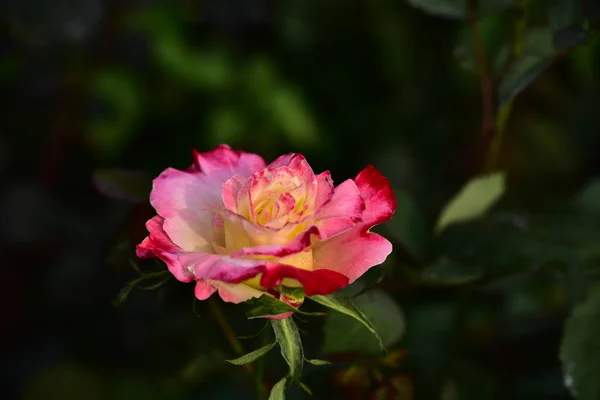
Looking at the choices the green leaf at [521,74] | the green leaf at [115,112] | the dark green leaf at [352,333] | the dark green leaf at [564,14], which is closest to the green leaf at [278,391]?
the dark green leaf at [352,333]

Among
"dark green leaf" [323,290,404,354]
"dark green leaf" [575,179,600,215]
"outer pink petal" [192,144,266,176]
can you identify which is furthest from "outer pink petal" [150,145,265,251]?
"dark green leaf" [575,179,600,215]

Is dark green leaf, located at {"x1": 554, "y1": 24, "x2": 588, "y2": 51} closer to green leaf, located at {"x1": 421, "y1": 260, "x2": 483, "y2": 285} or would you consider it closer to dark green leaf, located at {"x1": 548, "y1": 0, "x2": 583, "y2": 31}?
dark green leaf, located at {"x1": 548, "y1": 0, "x2": 583, "y2": 31}

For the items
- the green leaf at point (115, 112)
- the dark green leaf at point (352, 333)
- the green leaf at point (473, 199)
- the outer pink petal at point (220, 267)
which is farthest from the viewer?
the green leaf at point (115, 112)

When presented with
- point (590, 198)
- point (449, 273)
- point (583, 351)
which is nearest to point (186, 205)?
point (449, 273)

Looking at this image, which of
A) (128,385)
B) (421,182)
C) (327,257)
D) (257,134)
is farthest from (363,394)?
(257,134)

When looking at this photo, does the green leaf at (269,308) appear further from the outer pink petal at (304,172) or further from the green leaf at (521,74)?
the green leaf at (521,74)

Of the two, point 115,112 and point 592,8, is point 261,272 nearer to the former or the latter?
point 592,8
